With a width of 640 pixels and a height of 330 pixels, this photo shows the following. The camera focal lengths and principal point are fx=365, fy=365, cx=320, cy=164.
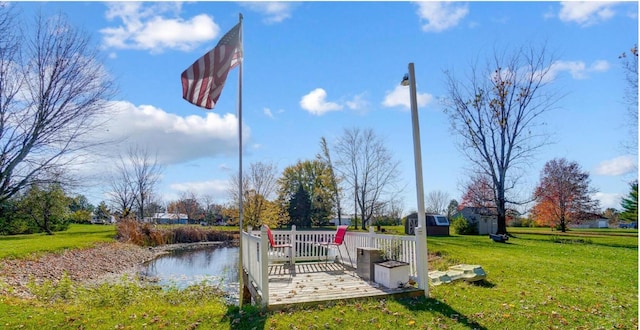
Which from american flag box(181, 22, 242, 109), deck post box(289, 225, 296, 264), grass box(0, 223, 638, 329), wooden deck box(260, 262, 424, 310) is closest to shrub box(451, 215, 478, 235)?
grass box(0, 223, 638, 329)

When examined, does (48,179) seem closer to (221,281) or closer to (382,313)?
(221,281)

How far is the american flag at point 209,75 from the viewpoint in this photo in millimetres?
5555

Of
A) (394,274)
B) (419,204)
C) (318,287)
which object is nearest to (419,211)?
(419,204)

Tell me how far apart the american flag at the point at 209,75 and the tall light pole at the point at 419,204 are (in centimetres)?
303

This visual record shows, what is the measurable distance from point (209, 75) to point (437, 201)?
1834 inches

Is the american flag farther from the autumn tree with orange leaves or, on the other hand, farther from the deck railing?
the autumn tree with orange leaves

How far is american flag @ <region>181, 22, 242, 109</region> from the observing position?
5.55 m

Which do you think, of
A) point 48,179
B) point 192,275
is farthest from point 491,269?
point 48,179

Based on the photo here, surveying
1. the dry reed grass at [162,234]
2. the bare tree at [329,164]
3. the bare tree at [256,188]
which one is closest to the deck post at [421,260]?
the dry reed grass at [162,234]

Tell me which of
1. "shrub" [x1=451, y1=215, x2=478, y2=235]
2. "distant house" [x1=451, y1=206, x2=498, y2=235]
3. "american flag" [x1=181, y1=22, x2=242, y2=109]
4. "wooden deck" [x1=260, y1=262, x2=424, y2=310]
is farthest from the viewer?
"distant house" [x1=451, y1=206, x2=498, y2=235]

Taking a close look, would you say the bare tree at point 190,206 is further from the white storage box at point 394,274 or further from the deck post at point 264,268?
the deck post at point 264,268

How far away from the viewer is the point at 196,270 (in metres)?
13.4

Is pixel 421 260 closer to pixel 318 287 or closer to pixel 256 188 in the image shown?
pixel 318 287

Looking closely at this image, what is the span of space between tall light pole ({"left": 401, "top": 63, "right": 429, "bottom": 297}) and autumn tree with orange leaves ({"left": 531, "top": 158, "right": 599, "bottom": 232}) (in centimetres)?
2756
